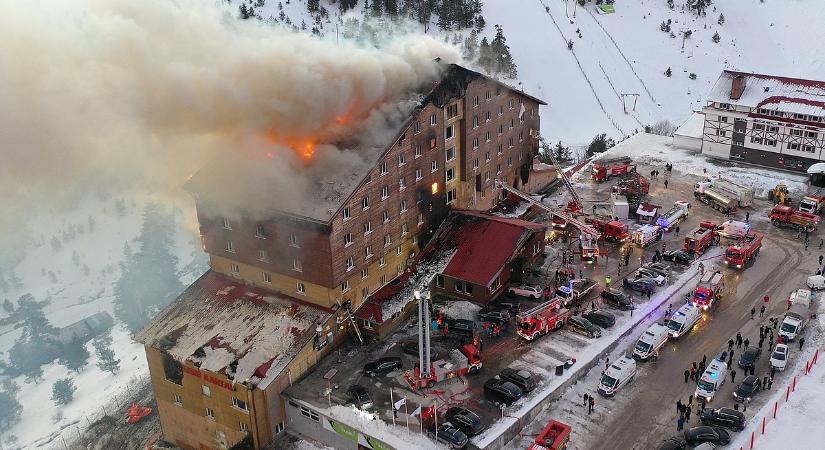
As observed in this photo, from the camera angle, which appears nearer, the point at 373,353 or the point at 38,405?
the point at 373,353

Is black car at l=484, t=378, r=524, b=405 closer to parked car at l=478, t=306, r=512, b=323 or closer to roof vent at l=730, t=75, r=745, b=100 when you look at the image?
parked car at l=478, t=306, r=512, b=323

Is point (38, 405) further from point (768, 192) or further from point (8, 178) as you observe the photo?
point (768, 192)

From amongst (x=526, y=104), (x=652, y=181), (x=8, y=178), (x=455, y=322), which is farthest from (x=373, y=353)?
(x=652, y=181)

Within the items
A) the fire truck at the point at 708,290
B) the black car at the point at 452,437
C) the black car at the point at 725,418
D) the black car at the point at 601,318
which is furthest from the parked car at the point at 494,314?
the black car at the point at 725,418

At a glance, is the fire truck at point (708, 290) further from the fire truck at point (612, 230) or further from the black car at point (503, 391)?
the black car at point (503, 391)

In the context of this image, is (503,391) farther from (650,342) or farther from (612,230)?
(612,230)

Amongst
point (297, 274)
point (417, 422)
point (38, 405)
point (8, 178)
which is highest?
point (8, 178)

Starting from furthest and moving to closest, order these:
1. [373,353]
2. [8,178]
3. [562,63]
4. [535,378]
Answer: [562,63] < [373,353] < [535,378] < [8,178]

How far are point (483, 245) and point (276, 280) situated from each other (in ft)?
49.7

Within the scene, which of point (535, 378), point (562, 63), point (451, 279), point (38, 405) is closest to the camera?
point (535, 378)

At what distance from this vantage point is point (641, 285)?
2194 inches

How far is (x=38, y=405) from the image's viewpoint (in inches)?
3014

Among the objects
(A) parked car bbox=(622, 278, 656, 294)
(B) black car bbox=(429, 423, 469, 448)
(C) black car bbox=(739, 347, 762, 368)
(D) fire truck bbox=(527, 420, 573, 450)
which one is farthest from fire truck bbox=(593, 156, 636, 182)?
(B) black car bbox=(429, 423, 469, 448)

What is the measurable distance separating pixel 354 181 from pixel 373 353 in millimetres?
11187
